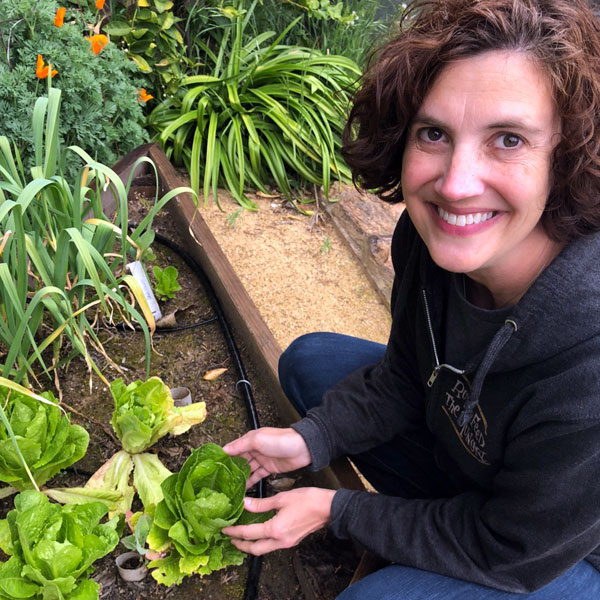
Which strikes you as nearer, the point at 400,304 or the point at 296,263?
the point at 400,304

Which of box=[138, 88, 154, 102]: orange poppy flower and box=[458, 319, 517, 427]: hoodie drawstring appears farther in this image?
box=[138, 88, 154, 102]: orange poppy flower

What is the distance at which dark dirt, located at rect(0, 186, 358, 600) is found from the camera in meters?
1.26

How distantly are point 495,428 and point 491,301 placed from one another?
0.26 metres

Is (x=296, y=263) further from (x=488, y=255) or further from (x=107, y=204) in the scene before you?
(x=488, y=255)

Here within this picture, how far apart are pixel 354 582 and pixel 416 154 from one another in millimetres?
830

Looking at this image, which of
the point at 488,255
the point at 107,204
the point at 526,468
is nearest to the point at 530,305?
the point at 488,255

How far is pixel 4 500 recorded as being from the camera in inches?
53.2

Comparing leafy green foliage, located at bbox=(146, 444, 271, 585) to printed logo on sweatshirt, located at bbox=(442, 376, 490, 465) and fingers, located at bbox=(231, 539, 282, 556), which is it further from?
printed logo on sweatshirt, located at bbox=(442, 376, 490, 465)

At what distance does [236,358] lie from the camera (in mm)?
1751

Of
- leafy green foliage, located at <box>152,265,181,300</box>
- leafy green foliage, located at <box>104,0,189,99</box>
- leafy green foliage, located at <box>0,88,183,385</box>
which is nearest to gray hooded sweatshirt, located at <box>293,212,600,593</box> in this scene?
leafy green foliage, located at <box>0,88,183,385</box>

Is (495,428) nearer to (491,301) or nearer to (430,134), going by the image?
(491,301)

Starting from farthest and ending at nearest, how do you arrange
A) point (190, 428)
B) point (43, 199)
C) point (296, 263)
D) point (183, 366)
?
point (296, 263)
point (183, 366)
point (190, 428)
point (43, 199)

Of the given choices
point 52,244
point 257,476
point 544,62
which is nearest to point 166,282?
point 52,244

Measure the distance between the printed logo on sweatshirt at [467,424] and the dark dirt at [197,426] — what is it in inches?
15.5
